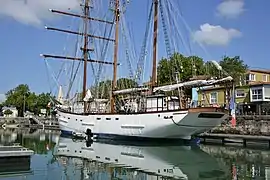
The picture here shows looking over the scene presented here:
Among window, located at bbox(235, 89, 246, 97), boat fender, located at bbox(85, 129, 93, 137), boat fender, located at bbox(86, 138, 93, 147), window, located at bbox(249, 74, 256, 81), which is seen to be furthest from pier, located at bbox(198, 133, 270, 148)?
window, located at bbox(249, 74, 256, 81)

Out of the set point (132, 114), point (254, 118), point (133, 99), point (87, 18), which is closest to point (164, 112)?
point (132, 114)

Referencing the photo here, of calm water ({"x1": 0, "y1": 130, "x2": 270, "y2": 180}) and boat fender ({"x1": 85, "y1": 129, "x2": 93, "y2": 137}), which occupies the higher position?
boat fender ({"x1": 85, "y1": 129, "x2": 93, "y2": 137})

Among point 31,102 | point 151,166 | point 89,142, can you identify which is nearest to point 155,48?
point 89,142

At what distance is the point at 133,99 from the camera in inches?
1551

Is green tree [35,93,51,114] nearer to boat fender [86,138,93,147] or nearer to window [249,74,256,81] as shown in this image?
window [249,74,256,81]

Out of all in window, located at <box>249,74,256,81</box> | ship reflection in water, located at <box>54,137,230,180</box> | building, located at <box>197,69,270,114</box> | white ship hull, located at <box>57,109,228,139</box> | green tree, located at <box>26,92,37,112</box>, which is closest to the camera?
ship reflection in water, located at <box>54,137,230,180</box>

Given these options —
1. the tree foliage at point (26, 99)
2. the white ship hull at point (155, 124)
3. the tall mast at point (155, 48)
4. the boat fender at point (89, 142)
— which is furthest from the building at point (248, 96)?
the tree foliage at point (26, 99)

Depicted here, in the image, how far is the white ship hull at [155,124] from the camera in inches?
1252

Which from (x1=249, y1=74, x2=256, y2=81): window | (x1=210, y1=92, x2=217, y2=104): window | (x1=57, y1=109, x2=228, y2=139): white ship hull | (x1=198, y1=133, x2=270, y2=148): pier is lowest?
(x1=198, y1=133, x2=270, y2=148): pier

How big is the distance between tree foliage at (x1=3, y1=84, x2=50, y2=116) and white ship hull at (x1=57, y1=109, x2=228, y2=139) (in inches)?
2691

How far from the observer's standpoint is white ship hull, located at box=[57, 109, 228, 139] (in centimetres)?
3181

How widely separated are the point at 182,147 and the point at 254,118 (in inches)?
388

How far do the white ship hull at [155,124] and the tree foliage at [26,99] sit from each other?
68.3m

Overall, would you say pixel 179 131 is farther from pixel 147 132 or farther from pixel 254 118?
pixel 254 118
